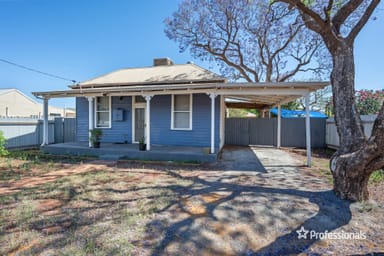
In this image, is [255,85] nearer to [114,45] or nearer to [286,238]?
[286,238]

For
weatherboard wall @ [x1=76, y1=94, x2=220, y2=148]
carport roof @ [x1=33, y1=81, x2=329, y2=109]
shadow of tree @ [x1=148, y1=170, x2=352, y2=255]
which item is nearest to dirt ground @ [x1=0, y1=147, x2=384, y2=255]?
shadow of tree @ [x1=148, y1=170, x2=352, y2=255]

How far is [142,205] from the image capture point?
3498 millimetres

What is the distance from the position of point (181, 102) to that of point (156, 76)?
2.56 meters

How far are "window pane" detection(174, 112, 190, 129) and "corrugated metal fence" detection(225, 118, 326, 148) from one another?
4362mm

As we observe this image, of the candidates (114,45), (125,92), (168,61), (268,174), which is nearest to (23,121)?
(125,92)

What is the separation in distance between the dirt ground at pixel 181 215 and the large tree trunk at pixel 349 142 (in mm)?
343

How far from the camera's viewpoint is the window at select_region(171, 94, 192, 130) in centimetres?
860

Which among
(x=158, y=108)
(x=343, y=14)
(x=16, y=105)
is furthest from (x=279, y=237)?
(x=16, y=105)

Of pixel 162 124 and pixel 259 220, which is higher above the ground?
pixel 162 124

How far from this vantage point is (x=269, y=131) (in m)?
11.8

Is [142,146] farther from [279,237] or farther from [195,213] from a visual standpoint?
[279,237]

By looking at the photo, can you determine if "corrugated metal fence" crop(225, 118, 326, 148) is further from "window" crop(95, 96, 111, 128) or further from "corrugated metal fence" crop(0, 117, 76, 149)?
Result: "corrugated metal fence" crop(0, 117, 76, 149)

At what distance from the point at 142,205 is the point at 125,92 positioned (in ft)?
18.3

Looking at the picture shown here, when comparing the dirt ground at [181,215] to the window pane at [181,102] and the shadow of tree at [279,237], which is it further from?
the window pane at [181,102]
